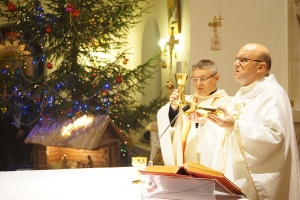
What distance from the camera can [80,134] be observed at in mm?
5441

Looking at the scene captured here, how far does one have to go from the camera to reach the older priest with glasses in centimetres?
371

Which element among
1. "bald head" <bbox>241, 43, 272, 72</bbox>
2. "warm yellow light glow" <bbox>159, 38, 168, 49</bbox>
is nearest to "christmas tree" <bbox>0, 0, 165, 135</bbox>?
"warm yellow light glow" <bbox>159, 38, 168, 49</bbox>

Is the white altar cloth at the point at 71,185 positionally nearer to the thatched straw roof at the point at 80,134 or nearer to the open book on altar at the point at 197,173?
the open book on altar at the point at 197,173

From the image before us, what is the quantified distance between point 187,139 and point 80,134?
1.96 m

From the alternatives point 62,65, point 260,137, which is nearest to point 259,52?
point 260,137

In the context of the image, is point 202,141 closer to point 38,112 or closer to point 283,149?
point 283,149

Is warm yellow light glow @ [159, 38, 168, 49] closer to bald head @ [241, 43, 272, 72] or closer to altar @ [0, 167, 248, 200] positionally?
bald head @ [241, 43, 272, 72]

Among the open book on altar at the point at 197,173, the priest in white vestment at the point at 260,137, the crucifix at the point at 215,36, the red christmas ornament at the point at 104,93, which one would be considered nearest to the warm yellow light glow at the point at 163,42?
the crucifix at the point at 215,36

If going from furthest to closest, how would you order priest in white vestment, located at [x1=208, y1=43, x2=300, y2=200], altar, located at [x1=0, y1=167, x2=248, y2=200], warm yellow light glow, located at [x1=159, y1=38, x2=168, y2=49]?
warm yellow light glow, located at [x1=159, y1=38, x2=168, y2=49]
priest in white vestment, located at [x1=208, y1=43, x2=300, y2=200]
altar, located at [x1=0, y1=167, x2=248, y2=200]

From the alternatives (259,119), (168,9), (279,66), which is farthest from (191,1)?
(259,119)

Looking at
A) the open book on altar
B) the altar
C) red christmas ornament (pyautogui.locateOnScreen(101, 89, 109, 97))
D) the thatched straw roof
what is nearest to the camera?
the open book on altar

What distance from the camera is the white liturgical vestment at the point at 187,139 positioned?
12.1ft

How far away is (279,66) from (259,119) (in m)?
3.31

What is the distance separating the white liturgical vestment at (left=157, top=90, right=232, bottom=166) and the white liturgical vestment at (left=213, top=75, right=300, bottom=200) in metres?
0.49
